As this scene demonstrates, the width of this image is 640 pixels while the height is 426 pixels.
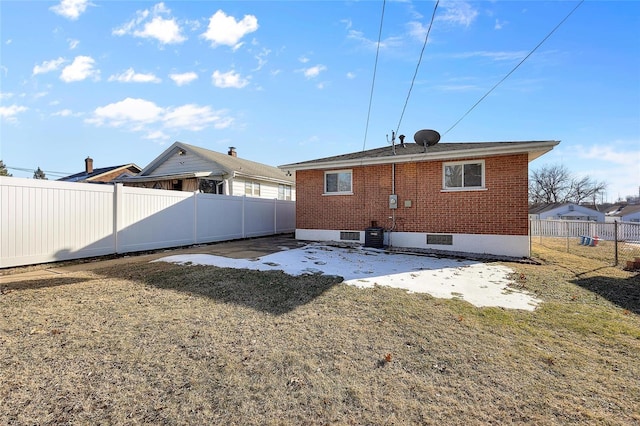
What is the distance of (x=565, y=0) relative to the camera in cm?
774

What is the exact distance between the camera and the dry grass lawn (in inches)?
90.0

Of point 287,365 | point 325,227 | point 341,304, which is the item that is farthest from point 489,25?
point 287,365

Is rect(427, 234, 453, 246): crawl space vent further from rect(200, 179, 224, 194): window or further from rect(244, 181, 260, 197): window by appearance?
rect(200, 179, 224, 194): window

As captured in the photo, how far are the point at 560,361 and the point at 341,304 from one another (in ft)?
8.92

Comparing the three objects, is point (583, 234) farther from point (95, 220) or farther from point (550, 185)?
point (550, 185)

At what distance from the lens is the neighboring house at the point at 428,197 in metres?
9.73

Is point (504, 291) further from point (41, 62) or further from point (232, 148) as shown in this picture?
point (232, 148)

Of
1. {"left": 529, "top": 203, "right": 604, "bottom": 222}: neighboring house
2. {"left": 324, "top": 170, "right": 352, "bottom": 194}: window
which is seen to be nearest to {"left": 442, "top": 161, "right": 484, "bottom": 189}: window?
{"left": 324, "top": 170, "right": 352, "bottom": 194}: window

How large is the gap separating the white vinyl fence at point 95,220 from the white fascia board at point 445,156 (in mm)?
4630

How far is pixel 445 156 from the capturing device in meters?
10.4

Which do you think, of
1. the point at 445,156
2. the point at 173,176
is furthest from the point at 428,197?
the point at 173,176

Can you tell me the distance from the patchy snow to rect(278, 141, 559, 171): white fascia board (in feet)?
11.7

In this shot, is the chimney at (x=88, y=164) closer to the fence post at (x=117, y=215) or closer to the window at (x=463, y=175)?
the fence post at (x=117, y=215)

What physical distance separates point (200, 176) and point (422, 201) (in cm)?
1117
